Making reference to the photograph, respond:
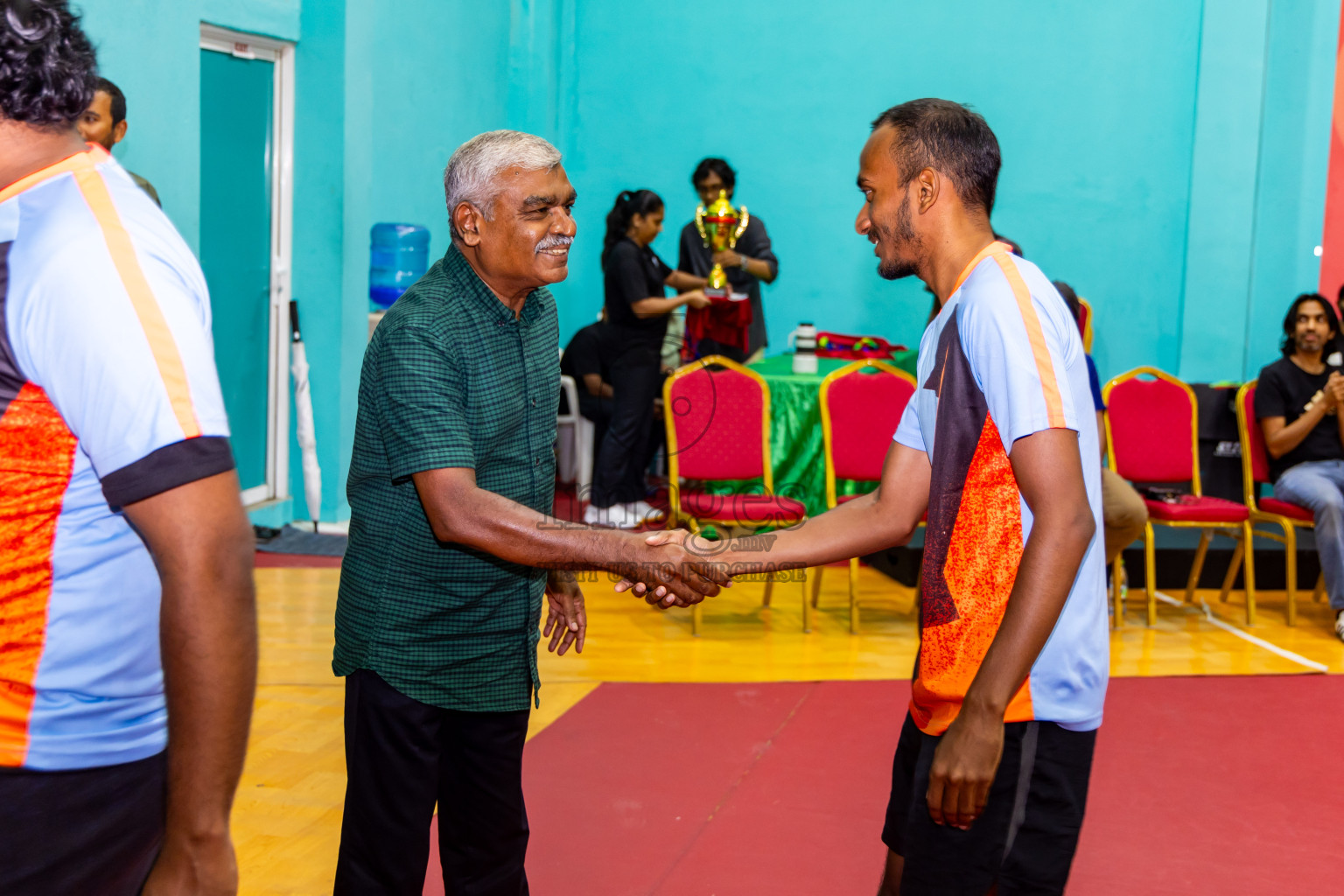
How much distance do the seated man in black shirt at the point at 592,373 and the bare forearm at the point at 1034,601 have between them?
5.35m

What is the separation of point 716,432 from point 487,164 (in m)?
3.24

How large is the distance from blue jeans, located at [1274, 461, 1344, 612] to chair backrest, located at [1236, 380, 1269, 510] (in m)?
0.18

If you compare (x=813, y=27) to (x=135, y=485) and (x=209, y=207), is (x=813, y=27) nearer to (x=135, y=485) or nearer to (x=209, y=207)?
(x=209, y=207)

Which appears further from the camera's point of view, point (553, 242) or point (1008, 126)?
point (1008, 126)

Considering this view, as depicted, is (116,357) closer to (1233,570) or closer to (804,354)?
(804,354)

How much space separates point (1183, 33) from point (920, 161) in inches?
287

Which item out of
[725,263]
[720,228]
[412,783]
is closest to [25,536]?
[412,783]

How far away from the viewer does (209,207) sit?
5609 millimetres

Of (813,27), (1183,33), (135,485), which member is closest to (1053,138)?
(1183,33)

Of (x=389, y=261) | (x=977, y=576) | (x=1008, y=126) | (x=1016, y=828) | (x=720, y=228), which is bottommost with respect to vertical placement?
(x=1016, y=828)

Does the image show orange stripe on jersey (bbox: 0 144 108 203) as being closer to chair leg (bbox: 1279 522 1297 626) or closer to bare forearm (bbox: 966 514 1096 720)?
bare forearm (bbox: 966 514 1096 720)

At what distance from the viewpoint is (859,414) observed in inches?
203

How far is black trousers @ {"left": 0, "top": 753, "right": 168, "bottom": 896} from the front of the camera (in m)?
0.99

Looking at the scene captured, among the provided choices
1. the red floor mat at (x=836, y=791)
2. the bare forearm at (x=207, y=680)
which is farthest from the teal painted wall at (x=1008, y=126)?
the bare forearm at (x=207, y=680)
